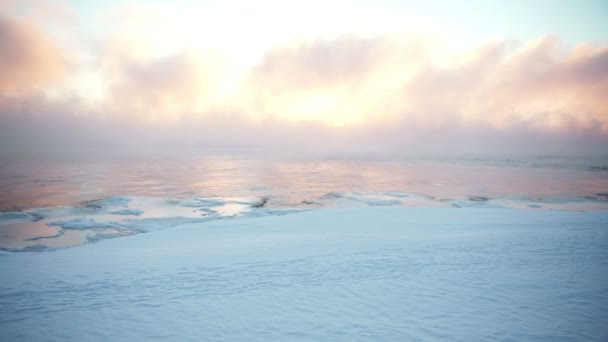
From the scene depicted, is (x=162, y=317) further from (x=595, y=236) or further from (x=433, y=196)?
(x=433, y=196)

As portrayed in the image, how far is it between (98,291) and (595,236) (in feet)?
32.7

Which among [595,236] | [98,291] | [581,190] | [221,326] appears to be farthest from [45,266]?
[581,190]

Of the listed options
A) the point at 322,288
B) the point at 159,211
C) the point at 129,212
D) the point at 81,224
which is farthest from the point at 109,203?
the point at 322,288

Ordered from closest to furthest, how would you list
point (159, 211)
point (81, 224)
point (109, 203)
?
point (81, 224), point (159, 211), point (109, 203)

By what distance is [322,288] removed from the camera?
14.4ft

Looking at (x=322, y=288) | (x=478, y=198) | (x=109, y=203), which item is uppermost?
(x=109, y=203)

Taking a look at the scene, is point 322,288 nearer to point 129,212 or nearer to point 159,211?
point 159,211

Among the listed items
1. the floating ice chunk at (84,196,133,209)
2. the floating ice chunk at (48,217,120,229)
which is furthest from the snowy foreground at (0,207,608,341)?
the floating ice chunk at (84,196,133,209)

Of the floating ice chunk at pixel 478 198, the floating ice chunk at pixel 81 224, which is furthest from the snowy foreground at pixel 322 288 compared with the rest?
the floating ice chunk at pixel 478 198

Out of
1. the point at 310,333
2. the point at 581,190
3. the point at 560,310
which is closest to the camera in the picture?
the point at 310,333

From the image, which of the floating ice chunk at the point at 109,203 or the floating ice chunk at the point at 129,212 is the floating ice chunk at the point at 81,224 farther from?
the floating ice chunk at the point at 109,203

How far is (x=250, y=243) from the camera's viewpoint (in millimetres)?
6879

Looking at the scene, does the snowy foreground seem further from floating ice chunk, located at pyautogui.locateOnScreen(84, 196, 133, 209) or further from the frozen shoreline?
floating ice chunk, located at pyautogui.locateOnScreen(84, 196, 133, 209)

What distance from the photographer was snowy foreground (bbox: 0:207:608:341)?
3.46 m
